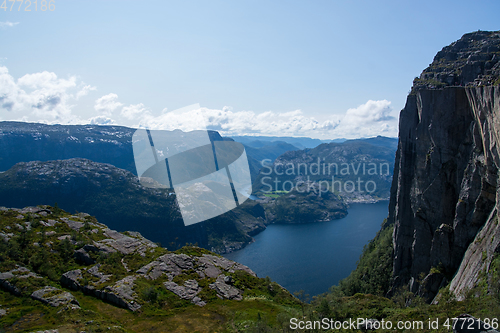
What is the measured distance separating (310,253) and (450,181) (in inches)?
3969

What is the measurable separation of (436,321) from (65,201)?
191m

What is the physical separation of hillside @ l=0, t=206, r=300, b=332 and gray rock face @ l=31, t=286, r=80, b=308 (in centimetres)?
8

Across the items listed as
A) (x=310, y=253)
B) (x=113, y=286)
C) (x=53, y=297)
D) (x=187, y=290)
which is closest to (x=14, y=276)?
(x=53, y=297)

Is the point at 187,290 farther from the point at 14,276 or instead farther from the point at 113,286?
the point at 14,276

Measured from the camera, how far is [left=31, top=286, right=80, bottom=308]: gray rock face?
22.7 metres

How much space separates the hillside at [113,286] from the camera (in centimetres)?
2225

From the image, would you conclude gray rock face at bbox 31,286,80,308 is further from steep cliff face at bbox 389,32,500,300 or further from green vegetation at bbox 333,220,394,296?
green vegetation at bbox 333,220,394,296

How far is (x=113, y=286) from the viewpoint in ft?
93.8

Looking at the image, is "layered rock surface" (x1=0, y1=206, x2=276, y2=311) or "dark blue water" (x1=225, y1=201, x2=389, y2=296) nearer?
"layered rock surface" (x1=0, y1=206, x2=276, y2=311)

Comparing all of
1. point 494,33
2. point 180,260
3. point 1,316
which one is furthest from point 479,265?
point 494,33

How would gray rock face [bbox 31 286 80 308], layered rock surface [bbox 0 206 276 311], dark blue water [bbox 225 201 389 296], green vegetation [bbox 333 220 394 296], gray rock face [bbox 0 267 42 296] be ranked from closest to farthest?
1. gray rock face [bbox 31 286 80 308]
2. gray rock face [bbox 0 267 42 296]
3. layered rock surface [bbox 0 206 276 311]
4. green vegetation [bbox 333 220 394 296]
5. dark blue water [bbox 225 201 389 296]

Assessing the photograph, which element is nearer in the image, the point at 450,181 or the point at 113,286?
the point at 113,286

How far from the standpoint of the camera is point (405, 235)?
43.9 metres

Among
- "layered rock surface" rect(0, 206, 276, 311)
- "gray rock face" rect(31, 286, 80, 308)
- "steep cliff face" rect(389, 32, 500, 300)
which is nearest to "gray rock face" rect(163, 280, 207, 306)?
"layered rock surface" rect(0, 206, 276, 311)
